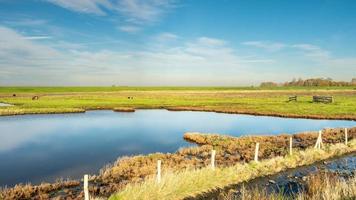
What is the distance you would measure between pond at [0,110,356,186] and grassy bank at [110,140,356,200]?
8037mm

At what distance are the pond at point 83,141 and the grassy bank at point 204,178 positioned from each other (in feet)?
26.4

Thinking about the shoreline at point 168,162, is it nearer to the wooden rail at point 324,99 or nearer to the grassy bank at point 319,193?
the grassy bank at point 319,193

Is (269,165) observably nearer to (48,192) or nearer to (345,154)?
(345,154)

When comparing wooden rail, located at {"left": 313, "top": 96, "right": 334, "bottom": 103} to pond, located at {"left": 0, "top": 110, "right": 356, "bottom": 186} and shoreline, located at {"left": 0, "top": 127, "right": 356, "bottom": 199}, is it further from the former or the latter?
shoreline, located at {"left": 0, "top": 127, "right": 356, "bottom": 199}

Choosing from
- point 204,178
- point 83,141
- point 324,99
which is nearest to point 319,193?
point 204,178

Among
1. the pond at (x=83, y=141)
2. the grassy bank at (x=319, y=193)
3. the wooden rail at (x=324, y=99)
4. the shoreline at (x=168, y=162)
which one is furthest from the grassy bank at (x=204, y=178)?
the wooden rail at (x=324, y=99)

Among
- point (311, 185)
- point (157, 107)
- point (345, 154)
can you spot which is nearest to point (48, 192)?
point (311, 185)

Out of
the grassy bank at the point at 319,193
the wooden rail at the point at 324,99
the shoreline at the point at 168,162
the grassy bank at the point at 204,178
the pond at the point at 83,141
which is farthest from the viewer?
the wooden rail at the point at 324,99

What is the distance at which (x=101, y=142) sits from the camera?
117ft

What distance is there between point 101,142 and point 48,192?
57.5 ft

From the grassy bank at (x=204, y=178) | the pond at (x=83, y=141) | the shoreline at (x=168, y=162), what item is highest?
the grassy bank at (x=204, y=178)

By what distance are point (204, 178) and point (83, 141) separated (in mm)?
20732

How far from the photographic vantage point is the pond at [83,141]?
24984 millimetres

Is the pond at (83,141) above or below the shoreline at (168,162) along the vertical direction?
below
